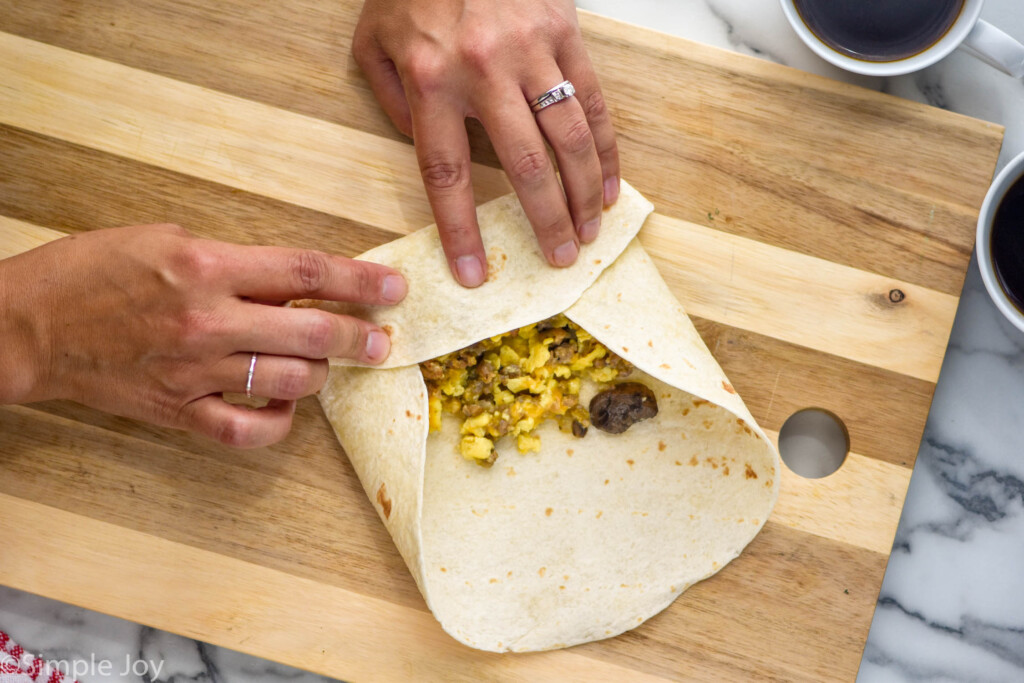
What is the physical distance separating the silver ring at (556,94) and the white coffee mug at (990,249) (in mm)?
1144

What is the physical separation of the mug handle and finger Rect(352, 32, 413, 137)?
1.53m

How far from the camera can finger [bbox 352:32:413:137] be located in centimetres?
194

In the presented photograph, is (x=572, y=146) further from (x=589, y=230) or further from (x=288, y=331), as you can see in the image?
(x=288, y=331)

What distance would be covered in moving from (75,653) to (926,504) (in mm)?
2735

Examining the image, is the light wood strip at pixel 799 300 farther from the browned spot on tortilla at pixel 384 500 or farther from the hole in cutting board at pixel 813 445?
the browned spot on tortilla at pixel 384 500

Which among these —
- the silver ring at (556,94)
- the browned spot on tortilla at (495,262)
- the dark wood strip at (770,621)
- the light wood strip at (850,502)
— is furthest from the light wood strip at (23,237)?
the light wood strip at (850,502)

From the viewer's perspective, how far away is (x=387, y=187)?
2053 mm

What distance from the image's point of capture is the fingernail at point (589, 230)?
1.89m

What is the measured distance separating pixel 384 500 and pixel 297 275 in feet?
2.07

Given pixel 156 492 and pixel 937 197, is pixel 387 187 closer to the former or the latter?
pixel 156 492

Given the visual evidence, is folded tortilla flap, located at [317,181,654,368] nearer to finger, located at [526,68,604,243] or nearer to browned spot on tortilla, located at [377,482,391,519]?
finger, located at [526,68,604,243]

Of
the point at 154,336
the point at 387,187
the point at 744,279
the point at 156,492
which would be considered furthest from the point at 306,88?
the point at 744,279

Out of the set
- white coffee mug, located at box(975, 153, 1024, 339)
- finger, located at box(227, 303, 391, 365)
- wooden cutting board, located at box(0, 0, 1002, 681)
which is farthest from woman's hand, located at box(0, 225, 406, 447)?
white coffee mug, located at box(975, 153, 1024, 339)

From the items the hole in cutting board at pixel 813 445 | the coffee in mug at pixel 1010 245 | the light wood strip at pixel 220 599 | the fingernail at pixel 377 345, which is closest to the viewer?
the fingernail at pixel 377 345
